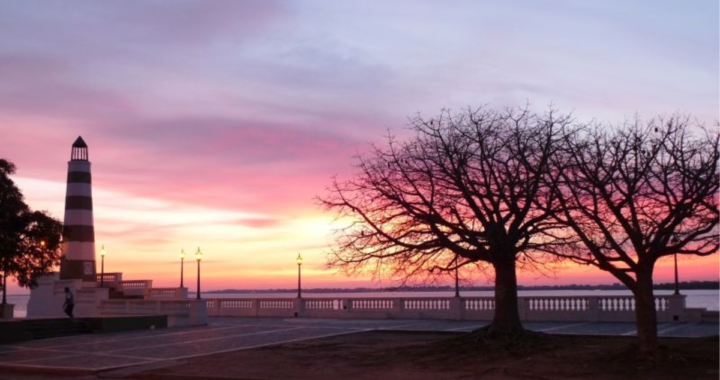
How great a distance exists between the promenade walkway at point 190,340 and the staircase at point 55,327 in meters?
1.71

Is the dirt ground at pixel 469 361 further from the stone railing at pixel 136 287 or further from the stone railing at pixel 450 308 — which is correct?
the stone railing at pixel 136 287

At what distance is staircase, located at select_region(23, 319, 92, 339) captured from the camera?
120 feet

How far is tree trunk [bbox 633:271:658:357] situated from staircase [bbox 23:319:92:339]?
28465mm

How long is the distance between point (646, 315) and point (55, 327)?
29905 millimetres

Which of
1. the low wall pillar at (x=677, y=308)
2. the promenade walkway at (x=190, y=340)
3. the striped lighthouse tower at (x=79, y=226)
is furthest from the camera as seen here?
the striped lighthouse tower at (x=79, y=226)

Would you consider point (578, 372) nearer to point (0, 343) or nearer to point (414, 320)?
point (414, 320)

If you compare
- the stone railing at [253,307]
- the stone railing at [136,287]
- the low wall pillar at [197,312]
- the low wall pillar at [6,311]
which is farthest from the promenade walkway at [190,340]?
the stone railing at [136,287]

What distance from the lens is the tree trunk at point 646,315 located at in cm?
1781

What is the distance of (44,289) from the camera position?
190ft

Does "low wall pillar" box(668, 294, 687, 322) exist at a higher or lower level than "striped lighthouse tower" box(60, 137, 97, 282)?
lower

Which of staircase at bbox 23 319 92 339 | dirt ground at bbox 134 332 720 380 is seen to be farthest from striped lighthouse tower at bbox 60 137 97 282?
dirt ground at bbox 134 332 720 380

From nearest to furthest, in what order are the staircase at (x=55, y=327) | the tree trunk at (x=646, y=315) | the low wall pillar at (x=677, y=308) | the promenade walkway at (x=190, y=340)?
the tree trunk at (x=646, y=315), the promenade walkway at (x=190, y=340), the low wall pillar at (x=677, y=308), the staircase at (x=55, y=327)

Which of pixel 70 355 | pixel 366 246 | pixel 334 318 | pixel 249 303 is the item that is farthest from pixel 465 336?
pixel 249 303

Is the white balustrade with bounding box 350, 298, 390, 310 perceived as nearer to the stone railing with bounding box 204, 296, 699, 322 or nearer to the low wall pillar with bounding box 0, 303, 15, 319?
the stone railing with bounding box 204, 296, 699, 322
